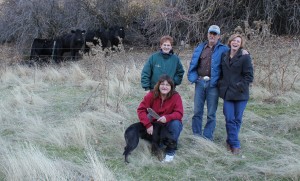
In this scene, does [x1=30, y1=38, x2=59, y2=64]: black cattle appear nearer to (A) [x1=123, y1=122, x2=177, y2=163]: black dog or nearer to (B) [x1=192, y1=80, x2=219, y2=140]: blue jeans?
(B) [x1=192, y1=80, x2=219, y2=140]: blue jeans

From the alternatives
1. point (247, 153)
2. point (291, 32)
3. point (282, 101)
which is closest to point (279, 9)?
point (291, 32)

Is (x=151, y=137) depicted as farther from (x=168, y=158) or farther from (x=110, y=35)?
(x=110, y=35)

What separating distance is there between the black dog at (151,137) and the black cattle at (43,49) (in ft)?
34.0

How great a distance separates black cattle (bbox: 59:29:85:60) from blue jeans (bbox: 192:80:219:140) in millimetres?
9794

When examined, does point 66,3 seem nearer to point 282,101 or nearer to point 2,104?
point 2,104

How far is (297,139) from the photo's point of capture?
4875mm

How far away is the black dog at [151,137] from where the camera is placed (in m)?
4.30

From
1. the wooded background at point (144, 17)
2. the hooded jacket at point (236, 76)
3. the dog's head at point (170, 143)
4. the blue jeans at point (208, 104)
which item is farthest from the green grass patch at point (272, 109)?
the wooded background at point (144, 17)

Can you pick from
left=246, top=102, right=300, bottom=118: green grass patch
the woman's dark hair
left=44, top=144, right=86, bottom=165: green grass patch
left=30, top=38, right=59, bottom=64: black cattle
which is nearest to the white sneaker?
the woman's dark hair

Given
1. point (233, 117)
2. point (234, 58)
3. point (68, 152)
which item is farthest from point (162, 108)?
point (68, 152)

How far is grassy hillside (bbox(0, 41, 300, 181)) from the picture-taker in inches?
152

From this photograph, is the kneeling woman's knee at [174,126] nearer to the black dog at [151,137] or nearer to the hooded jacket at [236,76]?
the black dog at [151,137]

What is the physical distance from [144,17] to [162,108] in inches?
512

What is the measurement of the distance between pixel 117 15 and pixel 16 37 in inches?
188
